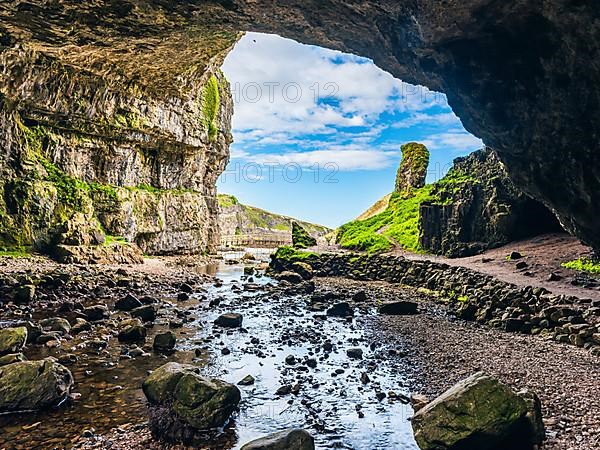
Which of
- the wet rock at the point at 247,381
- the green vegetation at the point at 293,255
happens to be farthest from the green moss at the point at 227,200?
the wet rock at the point at 247,381

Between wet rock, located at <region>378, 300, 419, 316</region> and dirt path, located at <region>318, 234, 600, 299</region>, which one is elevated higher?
dirt path, located at <region>318, 234, 600, 299</region>

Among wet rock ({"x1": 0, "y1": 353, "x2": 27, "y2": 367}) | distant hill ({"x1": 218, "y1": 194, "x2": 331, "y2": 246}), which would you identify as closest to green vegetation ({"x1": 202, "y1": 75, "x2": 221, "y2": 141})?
distant hill ({"x1": 218, "y1": 194, "x2": 331, "y2": 246})

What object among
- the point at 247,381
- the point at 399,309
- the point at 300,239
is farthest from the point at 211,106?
the point at 247,381

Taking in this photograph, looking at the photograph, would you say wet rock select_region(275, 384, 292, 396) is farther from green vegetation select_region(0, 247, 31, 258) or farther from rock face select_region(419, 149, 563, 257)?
green vegetation select_region(0, 247, 31, 258)

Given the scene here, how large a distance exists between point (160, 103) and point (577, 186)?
3691 centimetres

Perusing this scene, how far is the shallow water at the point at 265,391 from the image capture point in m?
6.70

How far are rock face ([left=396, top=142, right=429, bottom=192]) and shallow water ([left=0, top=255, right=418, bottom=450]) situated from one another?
37.9 metres

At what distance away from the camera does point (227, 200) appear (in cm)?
10725

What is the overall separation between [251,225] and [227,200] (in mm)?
11980

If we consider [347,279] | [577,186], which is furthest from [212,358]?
[347,279]

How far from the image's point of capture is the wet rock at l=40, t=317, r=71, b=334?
1205cm

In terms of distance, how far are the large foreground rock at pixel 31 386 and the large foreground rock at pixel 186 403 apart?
159 cm

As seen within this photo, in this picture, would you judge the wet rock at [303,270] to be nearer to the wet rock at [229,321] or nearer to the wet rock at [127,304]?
the wet rock at [127,304]

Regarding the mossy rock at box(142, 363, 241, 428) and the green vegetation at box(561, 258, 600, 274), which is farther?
the green vegetation at box(561, 258, 600, 274)
